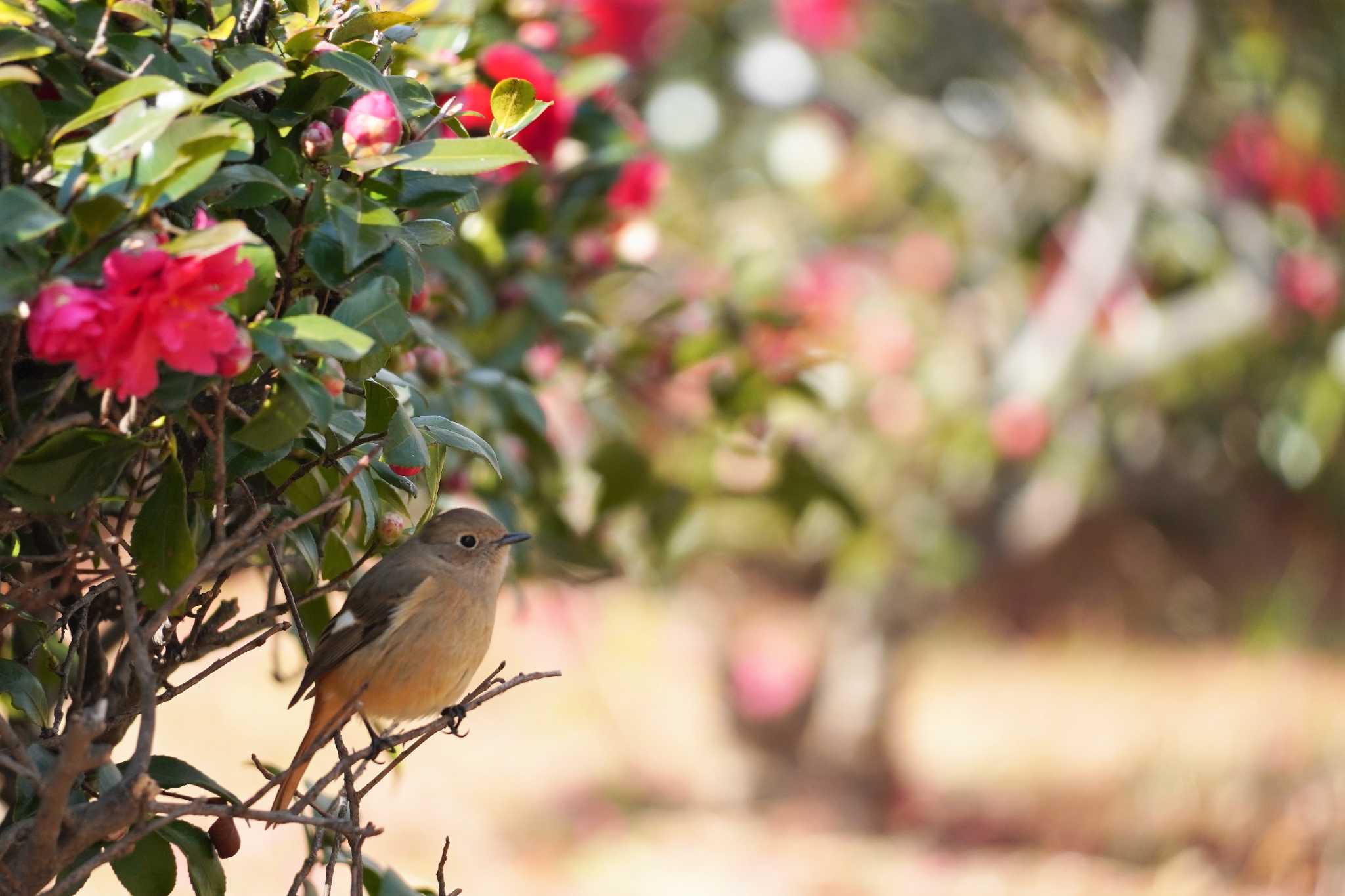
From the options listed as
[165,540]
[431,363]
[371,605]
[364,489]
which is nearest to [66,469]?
[165,540]

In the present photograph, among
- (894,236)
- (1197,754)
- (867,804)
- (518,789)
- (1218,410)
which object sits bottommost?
(518,789)

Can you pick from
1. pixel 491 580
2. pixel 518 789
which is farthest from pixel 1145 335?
pixel 491 580

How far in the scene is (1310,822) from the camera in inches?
164

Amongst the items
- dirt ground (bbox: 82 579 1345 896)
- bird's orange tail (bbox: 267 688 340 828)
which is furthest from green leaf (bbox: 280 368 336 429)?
dirt ground (bbox: 82 579 1345 896)

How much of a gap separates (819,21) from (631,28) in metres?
0.83

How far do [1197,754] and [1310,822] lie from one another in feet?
2.69

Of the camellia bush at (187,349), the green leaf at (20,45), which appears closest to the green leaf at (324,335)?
the camellia bush at (187,349)

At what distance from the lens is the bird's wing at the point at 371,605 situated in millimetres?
1745

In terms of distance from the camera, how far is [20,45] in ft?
3.02

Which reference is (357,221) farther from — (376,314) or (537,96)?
(537,96)

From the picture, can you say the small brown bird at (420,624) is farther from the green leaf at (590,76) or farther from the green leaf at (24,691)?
the green leaf at (590,76)

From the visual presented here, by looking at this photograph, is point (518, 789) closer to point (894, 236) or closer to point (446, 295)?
point (894, 236)

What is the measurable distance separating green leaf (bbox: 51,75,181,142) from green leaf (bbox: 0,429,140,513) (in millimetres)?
228

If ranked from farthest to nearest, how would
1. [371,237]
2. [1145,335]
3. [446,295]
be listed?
1. [1145,335]
2. [446,295]
3. [371,237]
